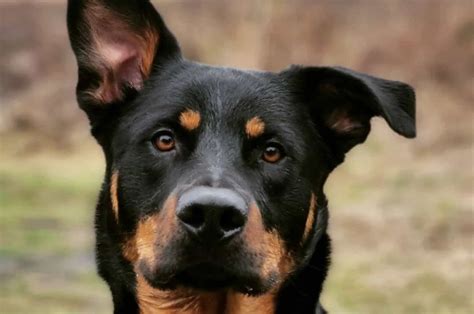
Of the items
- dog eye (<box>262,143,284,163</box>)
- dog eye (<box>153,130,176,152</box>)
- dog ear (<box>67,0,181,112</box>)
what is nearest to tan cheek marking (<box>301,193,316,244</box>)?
dog eye (<box>262,143,284,163</box>)

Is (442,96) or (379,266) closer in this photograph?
(379,266)

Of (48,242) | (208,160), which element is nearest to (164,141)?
(208,160)

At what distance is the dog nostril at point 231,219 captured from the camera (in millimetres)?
4109

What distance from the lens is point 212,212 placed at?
407 centimetres

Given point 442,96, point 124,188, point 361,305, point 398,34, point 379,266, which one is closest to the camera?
point 124,188

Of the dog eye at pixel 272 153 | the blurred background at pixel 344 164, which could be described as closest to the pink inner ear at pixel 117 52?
the dog eye at pixel 272 153

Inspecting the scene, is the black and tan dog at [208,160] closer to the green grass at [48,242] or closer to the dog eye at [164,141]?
the dog eye at [164,141]

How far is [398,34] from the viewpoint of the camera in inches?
746

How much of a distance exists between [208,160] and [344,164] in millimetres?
11517

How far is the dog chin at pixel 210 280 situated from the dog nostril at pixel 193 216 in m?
0.19

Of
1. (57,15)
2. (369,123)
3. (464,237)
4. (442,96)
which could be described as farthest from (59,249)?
(57,15)

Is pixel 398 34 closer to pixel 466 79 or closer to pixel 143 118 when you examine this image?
pixel 466 79

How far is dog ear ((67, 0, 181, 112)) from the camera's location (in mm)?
4910

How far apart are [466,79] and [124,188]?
551 inches
